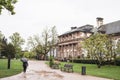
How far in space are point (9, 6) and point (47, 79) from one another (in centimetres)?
665

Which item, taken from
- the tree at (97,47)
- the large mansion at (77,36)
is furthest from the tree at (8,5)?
the large mansion at (77,36)

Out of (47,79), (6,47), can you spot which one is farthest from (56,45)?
(47,79)

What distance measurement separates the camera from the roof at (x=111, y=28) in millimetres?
70750

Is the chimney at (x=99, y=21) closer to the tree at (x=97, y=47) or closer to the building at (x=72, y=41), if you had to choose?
the building at (x=72, y=41)

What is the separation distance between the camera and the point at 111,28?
243 ft

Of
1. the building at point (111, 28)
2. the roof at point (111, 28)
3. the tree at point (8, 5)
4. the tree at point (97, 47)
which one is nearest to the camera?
the tree at point (8, 5)

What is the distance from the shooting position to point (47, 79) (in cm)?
2361

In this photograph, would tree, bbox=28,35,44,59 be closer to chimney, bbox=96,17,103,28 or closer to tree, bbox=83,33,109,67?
chimney, bbox=96,17,103,28

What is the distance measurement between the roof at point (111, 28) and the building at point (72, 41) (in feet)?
20.4

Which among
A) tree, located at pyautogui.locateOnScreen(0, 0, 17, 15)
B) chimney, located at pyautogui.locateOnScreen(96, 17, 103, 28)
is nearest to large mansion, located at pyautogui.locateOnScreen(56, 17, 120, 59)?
chimney, located at pyautogui.locateOnScreen(96, 17, 103, 28)

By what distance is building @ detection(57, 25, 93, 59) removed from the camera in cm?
8425

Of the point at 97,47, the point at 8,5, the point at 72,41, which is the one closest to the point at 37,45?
the point at 72,41

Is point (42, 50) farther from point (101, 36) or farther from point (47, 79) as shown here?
point (47, 79)

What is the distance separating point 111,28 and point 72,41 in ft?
61.9
